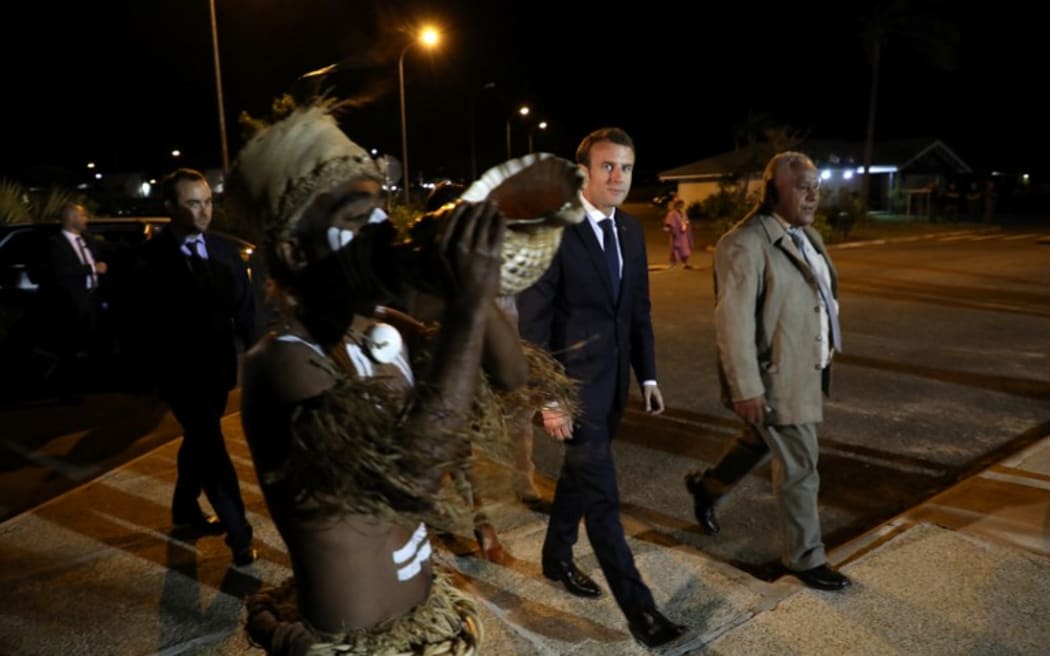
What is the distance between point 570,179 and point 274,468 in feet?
2.44

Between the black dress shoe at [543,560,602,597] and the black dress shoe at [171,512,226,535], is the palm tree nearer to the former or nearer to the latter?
the black dress shoe at [543,560,602,597]

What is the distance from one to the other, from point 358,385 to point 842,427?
18.6 feet

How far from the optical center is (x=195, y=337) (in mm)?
4211

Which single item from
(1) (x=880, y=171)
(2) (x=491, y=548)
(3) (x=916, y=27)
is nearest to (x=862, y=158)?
(1) (x=880, y=171)

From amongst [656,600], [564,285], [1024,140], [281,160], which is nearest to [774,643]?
[656,600]

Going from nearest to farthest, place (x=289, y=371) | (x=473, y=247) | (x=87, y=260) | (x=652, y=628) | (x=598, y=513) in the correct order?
(x=473, y=247) → (x=289, y=371) → (x=652, y=628) → (x=598, y=513) → (x=87, y=260)

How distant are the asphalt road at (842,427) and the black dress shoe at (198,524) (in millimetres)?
1299

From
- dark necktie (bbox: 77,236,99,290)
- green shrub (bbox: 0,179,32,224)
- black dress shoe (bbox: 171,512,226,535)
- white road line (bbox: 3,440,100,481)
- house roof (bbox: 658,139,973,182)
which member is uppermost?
house roof (bbox: 658,139,973,182)

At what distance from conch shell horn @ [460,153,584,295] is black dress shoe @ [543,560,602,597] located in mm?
2622

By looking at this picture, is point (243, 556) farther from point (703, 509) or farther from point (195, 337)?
point (703, 509)

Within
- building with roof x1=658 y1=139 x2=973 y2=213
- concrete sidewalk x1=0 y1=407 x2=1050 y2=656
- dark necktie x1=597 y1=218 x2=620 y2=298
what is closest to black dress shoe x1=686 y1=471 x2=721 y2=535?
concrete sidewalk x1=0 y1=407 x2=1050 y2=656

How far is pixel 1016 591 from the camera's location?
366cm

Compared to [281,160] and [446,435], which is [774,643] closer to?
[446,435]

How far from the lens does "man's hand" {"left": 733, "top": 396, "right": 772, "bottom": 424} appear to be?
3.71m
